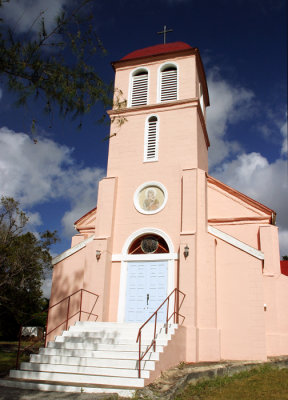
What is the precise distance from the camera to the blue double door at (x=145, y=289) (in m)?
13.6

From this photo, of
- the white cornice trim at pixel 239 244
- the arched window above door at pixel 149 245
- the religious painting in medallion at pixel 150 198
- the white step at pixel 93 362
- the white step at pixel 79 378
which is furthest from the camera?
the religious painting in medallion at pixel 150 198

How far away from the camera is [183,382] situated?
8875mm

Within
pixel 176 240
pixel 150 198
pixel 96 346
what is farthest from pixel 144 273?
pixel 96 346

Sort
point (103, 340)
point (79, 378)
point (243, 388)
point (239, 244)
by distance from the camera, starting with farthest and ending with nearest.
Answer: point (239, 244)
point (103, 340)
point (79, 378)
point (243, 388)

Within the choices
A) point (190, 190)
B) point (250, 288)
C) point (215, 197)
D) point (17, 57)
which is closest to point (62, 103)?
point (17, 57)

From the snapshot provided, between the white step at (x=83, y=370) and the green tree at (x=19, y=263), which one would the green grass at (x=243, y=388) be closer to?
the white step at (x=83, y=370)

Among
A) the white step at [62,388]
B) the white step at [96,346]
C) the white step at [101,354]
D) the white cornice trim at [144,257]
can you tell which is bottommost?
the white step at [62,388]

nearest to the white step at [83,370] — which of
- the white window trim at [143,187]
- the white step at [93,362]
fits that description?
the white step at [93,362]

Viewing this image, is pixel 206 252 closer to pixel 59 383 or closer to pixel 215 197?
pixel 215 197

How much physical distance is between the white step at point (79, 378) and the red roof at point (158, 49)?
548 inches

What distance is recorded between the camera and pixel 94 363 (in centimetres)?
972

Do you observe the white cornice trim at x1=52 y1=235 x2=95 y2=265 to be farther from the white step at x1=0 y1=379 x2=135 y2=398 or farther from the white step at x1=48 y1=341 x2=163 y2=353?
the white step at x1=0 y1=379 x2=135 y2=398

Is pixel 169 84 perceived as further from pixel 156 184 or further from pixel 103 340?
pixel 103 340

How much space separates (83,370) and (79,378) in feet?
1.36
